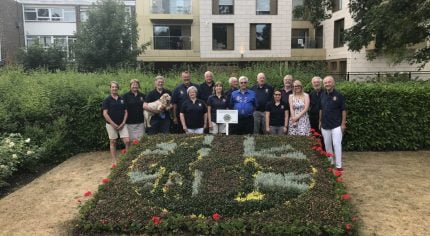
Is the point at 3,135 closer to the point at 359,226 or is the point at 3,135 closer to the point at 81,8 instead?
the point at 359,226

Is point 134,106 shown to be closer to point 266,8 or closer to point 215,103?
point 215,103

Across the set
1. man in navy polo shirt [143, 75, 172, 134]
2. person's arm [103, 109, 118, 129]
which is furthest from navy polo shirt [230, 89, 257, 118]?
person's arm [103, 109, 118, 129]

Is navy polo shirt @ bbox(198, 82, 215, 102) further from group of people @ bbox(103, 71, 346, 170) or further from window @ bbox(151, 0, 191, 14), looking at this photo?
window @ bbox(151, 0, 191, 14)

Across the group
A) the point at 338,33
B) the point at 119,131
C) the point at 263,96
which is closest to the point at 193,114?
the point at 263,96

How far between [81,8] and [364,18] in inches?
1303

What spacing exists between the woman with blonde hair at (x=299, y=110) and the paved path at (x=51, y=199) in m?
3.73

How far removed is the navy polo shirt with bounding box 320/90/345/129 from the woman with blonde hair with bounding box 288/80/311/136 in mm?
324

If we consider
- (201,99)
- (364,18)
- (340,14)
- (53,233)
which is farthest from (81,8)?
(53,233)

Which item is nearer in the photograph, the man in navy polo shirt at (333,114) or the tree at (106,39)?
the man in navy polo shirt at (333,114)

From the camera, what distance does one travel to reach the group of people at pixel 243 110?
7.23 metres

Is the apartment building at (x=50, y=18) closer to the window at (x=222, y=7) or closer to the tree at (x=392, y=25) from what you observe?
the window at (x=222, y=7)

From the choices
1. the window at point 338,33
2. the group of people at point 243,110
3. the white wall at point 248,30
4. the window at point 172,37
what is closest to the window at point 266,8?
the white wall at point 248,30

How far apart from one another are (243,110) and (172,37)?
2369cm

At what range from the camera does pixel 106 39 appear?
2288 centimetres
